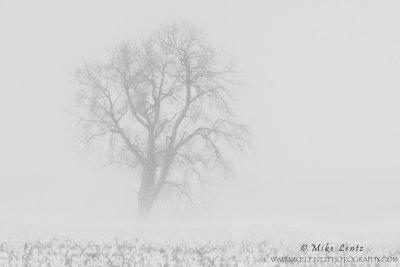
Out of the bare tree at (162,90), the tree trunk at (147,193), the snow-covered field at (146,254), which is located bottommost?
the snow-covered field at (146,254)

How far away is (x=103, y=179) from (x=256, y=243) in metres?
47.2

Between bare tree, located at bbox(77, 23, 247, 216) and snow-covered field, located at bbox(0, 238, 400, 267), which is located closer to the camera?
snow-covered field, located at bbox(0, 238, 400, 267)

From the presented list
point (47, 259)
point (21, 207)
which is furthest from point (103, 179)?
point (47, 259)

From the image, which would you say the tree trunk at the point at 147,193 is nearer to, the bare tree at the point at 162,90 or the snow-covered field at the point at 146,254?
the bare tree at the point at 162,90

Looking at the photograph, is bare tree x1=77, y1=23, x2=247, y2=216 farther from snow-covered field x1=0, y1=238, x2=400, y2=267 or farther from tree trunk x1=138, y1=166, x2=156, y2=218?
snow-covered field x1=0, y1=238, x2=400, y2=267

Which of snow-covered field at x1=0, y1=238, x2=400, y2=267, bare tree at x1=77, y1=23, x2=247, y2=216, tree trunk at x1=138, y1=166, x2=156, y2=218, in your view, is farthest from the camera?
tree trunk at x1=138, y1=166, x2=156, y2=218

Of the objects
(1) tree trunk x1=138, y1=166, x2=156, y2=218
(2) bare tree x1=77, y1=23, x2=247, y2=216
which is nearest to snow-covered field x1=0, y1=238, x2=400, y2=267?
(1) tree trunk x1=138, y1=166, x2=156, y2=218

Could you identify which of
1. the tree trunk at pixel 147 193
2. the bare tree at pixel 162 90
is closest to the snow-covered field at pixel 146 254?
the tree trunk at pixel 147 193

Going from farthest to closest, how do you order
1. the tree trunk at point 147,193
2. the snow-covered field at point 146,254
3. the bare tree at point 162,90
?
the tree trunk at point 147,193 < the bare tree at point 162,90 < the snow-covered field at point 146,254

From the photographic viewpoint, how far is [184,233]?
23.0m

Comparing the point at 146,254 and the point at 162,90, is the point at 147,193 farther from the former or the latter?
the point at 146,254

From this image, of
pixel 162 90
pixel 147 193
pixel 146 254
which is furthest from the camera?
pixel 162 90

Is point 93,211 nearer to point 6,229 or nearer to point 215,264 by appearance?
point 6,229

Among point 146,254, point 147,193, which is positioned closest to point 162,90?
point 147,193
